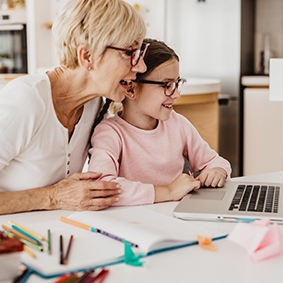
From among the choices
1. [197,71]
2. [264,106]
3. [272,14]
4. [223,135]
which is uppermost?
[272,14]

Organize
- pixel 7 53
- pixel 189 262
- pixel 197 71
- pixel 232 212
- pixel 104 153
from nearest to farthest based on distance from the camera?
pixel 189 262 → pixel 232 212 → pixel 104 153 → pixel 197 71 → pixel 7 53

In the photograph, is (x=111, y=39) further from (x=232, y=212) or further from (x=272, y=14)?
(x=272, y=14)

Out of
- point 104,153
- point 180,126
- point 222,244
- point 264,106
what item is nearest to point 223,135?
point 264,106

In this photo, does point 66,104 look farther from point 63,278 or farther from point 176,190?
point 63,278

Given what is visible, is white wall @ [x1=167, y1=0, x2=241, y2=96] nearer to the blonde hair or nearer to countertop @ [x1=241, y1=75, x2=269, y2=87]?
countertop @ [x1=241, y1=75, x2=269, y2=87]

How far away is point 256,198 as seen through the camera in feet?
3.68

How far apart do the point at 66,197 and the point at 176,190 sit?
29 centimetres

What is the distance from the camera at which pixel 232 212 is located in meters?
1.01

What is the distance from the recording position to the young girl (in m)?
1.36

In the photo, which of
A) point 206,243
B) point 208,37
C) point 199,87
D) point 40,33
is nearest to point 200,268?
point 206,243

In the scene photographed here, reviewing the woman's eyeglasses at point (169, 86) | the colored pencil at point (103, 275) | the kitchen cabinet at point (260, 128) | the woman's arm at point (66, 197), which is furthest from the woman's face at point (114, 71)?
the kitchen cabinet at point (260, 128)

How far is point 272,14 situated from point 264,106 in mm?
895

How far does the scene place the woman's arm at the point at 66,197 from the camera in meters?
1.07

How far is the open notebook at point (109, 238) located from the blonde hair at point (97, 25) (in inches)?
17.4
